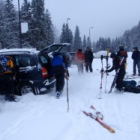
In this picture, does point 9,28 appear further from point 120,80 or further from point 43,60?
point 120,80

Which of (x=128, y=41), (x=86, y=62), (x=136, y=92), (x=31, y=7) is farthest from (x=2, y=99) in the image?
(x=128, y=41)

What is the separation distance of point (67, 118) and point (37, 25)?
1368 inches

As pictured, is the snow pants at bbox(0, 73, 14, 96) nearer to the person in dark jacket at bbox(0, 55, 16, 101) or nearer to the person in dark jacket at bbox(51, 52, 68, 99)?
the person in dark jacket at bbox(0, 55, 16, 101)

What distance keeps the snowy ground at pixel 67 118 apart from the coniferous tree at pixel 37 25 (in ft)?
100

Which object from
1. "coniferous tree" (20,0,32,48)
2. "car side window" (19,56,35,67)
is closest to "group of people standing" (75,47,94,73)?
"car side window" (19,56,35,67)

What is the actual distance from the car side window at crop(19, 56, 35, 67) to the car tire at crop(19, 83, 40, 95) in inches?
29.0

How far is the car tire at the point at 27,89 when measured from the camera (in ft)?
27.3

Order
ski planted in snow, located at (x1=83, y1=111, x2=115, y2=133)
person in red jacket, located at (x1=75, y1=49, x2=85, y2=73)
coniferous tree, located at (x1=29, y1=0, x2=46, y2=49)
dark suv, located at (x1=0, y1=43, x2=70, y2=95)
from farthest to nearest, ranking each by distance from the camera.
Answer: coniferous tree, located at (x1=29, y1=0, x2=46, y2=49)
person in red jacket, located at (x1=75, y1=49, x2=85, y2=73)
dark suv, located at (x1=0, y1=43, x2=70, y2=95)
ski planted in snow, located at (x1=83, y1=111, x2=115, y2=133)

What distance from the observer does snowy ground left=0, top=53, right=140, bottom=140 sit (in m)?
4.82

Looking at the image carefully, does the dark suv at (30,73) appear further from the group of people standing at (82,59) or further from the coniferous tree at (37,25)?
the coniferous tree at (37,25)

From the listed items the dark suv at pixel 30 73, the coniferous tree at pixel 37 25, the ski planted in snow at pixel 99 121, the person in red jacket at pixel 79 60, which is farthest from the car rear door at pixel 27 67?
the coniferous tree at pixel 37 25

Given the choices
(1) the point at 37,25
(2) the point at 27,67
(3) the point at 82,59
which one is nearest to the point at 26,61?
(2) the point at 27,67

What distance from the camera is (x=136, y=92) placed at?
895 centimetres

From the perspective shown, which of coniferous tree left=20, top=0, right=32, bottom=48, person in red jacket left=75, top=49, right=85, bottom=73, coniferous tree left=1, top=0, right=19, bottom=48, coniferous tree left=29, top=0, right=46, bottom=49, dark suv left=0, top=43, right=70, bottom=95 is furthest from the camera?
coniferous tree left=29, top=0, right=46, bottom=49
